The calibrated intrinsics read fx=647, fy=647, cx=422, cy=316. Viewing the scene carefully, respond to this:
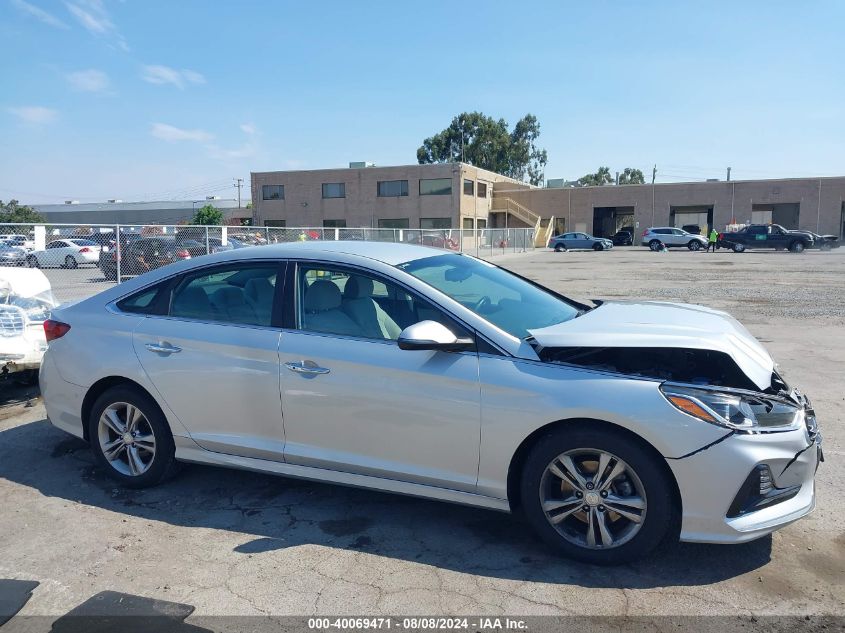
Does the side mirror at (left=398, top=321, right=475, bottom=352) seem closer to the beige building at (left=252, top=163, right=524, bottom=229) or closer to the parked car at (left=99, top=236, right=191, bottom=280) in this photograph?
the parked car at (left=99, top=236, right=191, bottom=280)

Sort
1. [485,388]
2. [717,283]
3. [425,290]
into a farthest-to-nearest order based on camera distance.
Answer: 1. [717,283]
2. [425,290]
3. [485,388]

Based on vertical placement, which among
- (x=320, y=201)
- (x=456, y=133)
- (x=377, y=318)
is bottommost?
(x=377, y=318)

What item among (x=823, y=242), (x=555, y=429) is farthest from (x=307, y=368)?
(x=823, y=242)

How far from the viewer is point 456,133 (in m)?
89.8

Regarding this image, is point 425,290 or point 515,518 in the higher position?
point 425,290

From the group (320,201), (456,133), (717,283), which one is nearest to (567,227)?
(320,201)

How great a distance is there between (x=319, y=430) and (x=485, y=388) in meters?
1.06

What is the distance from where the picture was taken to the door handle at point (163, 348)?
417cm

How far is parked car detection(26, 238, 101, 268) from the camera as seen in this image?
16344 mm

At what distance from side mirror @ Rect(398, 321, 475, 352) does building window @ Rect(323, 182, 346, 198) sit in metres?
54.6

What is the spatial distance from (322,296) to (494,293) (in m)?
1.13

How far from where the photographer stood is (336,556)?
3.50 metres

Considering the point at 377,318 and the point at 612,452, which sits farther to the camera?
the point at 377,318

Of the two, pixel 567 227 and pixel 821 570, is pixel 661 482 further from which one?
pixel 567 227
